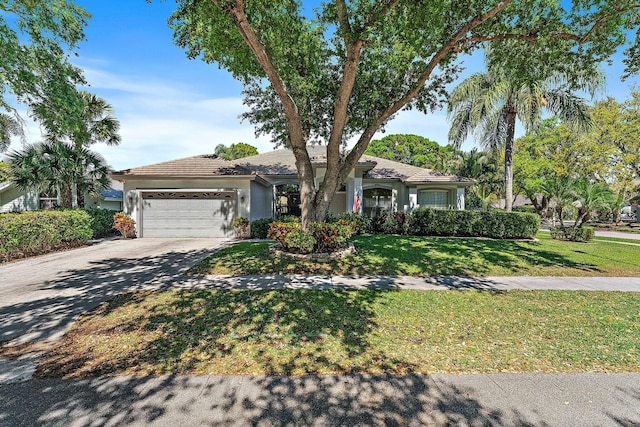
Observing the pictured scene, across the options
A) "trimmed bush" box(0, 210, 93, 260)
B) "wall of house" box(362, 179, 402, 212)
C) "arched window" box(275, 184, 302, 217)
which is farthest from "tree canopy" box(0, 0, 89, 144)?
"wall of house" box(362, 179, 402, 212)

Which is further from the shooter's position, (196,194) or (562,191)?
(196,194)

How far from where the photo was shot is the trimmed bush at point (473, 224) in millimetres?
14016

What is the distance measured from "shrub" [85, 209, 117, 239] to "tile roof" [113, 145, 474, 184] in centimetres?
247

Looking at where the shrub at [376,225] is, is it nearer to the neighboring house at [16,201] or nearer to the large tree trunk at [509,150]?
the large tree trunk at [509,150]

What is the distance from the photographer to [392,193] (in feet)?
61.6

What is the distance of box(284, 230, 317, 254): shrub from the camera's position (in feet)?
29.1

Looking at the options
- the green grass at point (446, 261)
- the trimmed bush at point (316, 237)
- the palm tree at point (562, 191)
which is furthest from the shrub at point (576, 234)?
the trimmed bush at point (316, 237)

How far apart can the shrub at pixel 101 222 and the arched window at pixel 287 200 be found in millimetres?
9516

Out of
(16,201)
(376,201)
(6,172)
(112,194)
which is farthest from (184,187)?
(16,201)

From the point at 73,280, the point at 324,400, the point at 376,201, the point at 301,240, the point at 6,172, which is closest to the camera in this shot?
the point at 324,400

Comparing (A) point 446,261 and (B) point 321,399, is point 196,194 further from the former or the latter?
(B) point 321,399

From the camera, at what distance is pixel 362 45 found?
23.2 feet

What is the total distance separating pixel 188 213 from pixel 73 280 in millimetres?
7744

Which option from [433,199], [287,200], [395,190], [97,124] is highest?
[97,124]
